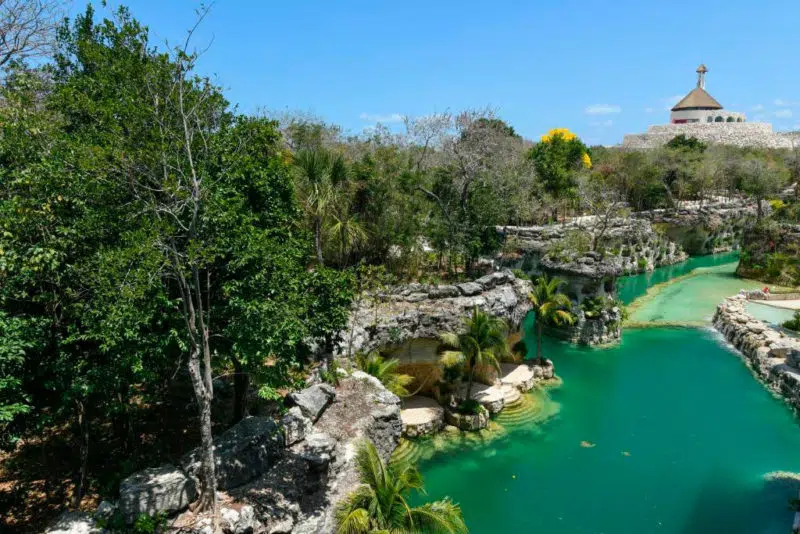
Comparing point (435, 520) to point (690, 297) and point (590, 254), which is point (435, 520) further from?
point (690, 297)

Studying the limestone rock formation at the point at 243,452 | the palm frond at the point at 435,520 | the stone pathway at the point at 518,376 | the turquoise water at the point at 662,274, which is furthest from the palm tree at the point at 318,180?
the turquoise water at the point at 662,274

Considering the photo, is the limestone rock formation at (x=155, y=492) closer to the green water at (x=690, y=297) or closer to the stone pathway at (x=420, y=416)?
the stone pathway at (x=420, y=416)

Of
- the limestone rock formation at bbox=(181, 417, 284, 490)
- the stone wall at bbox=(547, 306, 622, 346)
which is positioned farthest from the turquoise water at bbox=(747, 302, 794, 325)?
the limestone rock formation at bbox=(181, 417, 284, 490)

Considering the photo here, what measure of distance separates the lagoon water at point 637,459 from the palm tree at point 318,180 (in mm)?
10934

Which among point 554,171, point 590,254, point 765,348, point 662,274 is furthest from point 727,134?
point 765,348

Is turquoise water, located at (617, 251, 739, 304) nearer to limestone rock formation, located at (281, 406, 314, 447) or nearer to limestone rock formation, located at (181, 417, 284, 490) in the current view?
limestone rock formation, located at (281, 406, 314, 447)

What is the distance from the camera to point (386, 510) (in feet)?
34.9

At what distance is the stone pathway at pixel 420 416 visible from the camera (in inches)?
739

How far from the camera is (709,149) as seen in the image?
66938 mm

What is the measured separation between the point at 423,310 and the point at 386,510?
10.2 meters

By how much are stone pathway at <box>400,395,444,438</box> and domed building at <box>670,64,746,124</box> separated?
99.0 m

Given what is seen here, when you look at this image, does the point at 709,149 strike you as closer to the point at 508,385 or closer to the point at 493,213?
the point at 493,213

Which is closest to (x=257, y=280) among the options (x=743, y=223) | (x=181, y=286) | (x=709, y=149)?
(x=181, y=286)

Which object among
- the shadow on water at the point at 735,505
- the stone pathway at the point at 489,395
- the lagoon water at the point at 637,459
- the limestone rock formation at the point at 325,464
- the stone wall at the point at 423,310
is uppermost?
the stone wall at the point at 423,310
